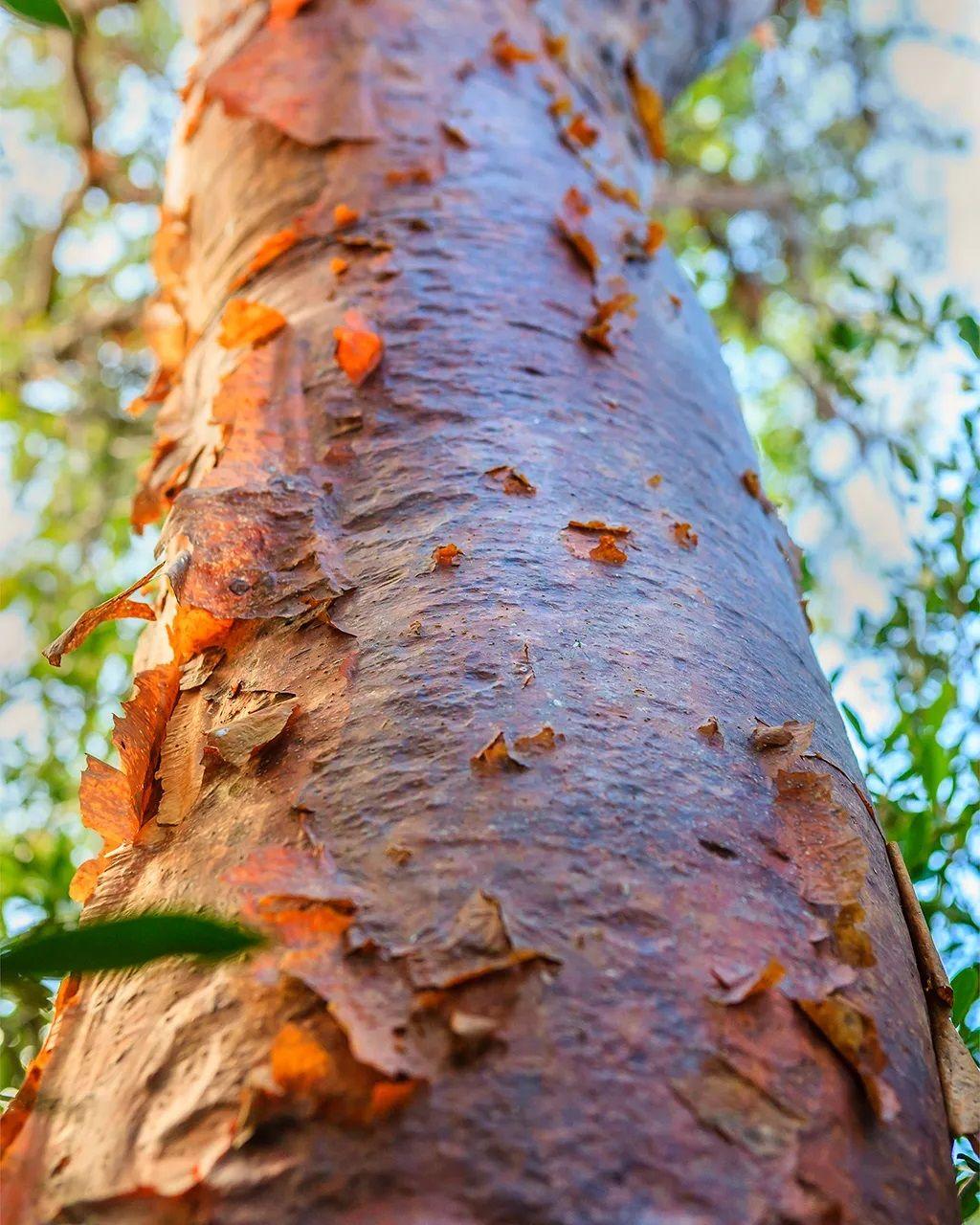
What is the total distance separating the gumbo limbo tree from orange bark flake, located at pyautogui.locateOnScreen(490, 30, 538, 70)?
13.4 inches

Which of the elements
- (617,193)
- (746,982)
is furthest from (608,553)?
(617,193)

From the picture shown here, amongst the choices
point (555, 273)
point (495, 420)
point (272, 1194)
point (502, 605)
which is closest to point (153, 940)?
point (272, 1194)

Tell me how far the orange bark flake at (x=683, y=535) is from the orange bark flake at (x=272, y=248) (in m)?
0.54

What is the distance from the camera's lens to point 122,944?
0.38 metres

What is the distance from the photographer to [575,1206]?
397 millimetres

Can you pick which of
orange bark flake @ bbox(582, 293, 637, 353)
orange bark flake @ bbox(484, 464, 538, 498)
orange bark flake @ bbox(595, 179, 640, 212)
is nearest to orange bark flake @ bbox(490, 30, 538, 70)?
orange bark flake @ bbox(595, 179, 640, 212)

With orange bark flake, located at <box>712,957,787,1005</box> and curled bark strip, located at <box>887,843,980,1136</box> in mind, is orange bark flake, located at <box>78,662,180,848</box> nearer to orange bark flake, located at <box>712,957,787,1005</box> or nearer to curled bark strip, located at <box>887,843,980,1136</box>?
orange bark flake, located at <box>712,957,787,1005</box>

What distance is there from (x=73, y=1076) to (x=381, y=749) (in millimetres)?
217

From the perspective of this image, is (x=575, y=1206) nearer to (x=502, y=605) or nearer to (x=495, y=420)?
(x=502, y=605)

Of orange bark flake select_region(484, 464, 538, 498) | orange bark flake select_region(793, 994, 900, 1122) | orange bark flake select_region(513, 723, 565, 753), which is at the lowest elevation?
orange bark flake select_region(793, 994, 900, 1122)

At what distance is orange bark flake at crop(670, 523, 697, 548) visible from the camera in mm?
787

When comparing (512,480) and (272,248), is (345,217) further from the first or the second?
(512,480)

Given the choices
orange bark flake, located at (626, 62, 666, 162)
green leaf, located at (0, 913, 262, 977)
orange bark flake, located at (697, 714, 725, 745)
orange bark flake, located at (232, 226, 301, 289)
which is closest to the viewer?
green leaf, located at (0, 913, 262, 977)

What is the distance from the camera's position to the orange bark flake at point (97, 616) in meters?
0.69
